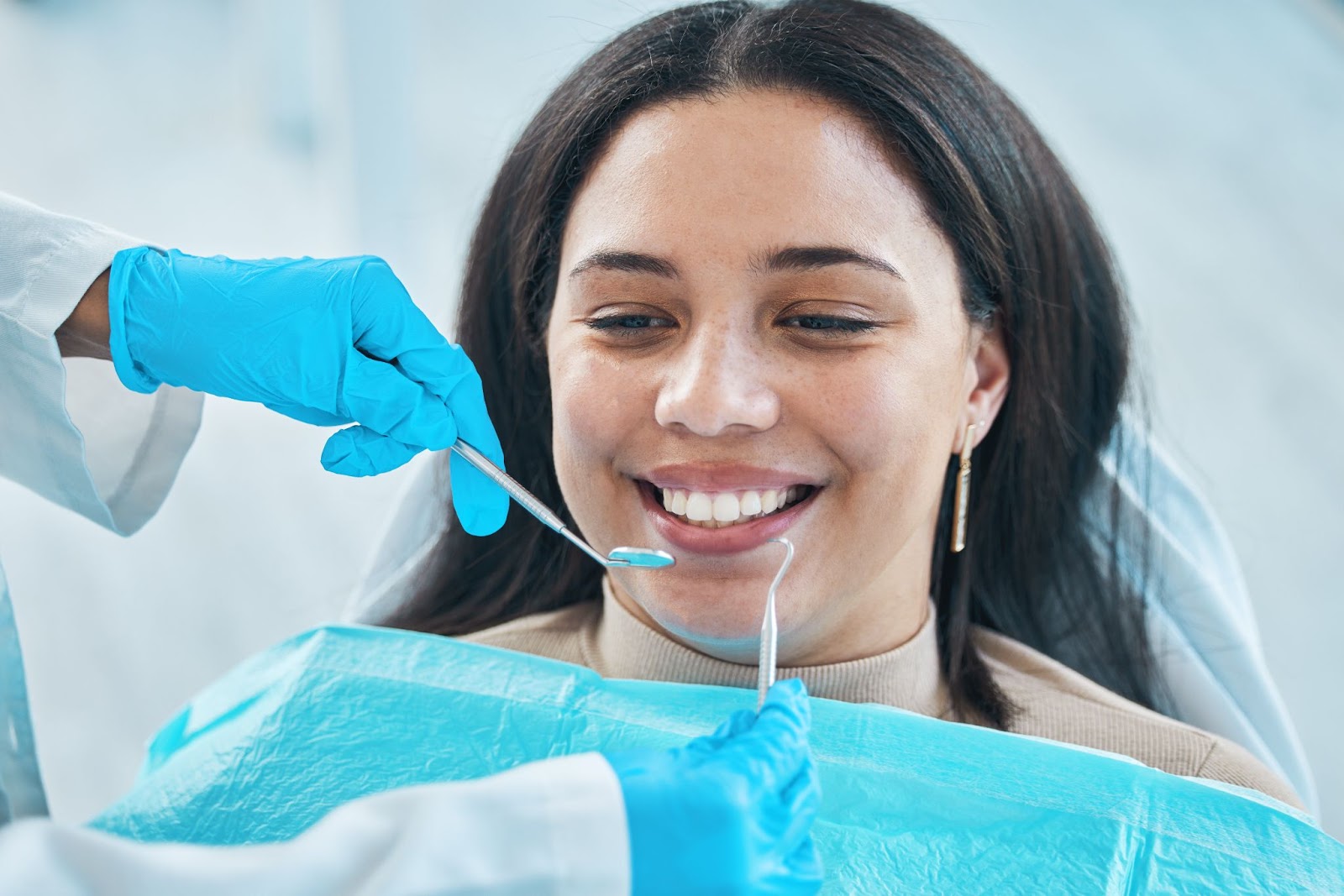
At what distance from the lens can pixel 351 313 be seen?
1.28 m

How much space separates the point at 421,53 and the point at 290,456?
2.33 m

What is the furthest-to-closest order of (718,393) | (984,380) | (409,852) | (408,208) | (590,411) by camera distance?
(408,208)
(984,380)
(590,411)
(718,393)
(409,852)

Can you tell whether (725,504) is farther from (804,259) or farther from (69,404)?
(69,404)

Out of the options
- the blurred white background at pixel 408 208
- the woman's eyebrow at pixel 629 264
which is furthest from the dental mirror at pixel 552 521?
the blurred white background at pixel 408 208

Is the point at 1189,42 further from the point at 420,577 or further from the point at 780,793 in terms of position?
the point at 780,793

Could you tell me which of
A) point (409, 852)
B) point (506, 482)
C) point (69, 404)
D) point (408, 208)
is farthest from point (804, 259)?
point (408, 208)

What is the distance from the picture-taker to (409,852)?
86 cm

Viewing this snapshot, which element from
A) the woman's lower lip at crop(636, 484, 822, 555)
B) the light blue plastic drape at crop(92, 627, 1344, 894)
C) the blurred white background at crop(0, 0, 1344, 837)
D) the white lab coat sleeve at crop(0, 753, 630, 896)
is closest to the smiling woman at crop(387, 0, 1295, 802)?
the woman's lower lip at crop(636, 484, 822, 555)

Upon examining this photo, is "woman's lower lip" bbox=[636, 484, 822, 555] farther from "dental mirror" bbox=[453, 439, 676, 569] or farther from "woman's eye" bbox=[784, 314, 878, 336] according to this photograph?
"woman's eye" bbox=[784, 314, 878, 336]

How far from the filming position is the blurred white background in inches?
103

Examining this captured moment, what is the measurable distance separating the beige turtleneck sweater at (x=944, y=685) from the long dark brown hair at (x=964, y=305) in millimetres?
44

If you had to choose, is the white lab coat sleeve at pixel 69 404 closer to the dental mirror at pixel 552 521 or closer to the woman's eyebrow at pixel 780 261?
the dental mirror at pixel 552 521

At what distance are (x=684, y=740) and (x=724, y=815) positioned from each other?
434 millimetres

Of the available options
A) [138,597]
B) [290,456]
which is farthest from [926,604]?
[290,456]
